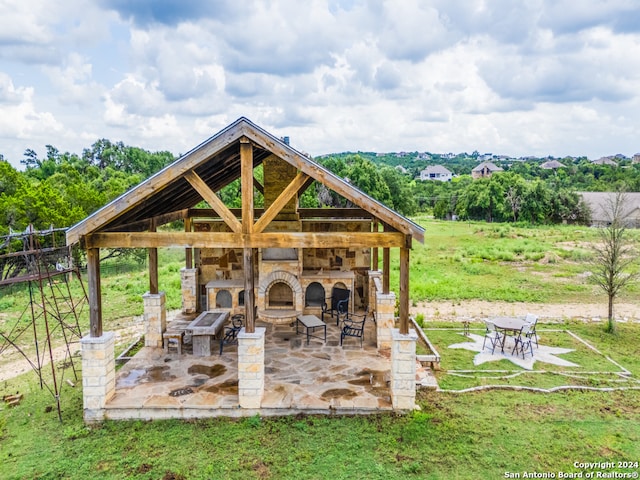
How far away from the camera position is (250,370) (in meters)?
7.47

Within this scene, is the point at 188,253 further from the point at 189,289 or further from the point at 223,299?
the point at 223,299

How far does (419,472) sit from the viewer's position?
6.04 metres

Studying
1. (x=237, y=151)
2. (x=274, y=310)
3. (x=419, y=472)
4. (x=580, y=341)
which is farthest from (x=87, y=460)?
(x=580, y=341)

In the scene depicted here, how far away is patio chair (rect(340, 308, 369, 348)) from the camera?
10.5 meters

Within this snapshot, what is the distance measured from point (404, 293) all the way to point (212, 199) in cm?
363

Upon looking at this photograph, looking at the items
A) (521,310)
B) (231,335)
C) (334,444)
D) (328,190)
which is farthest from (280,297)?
(328,190)

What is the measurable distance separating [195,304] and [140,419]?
5.93 metres

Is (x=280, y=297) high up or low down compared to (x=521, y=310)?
up

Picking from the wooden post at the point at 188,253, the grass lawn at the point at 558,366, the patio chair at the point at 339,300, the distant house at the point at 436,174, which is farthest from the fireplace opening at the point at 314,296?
the distant house at the point at 436,174

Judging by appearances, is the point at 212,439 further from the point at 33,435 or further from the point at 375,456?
the point at 33,435

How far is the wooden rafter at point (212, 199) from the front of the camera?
282 inches

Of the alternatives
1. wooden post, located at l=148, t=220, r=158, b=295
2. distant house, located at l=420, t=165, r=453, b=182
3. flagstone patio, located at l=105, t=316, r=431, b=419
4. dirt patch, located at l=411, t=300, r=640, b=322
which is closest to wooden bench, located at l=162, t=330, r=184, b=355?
flagstone patio, located at l=105, t=316, r=431, b=419

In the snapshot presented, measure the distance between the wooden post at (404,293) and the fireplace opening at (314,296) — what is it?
5.25 m

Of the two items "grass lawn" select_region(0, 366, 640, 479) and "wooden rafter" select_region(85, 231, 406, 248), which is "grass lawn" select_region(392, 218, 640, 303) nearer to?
"grass lawn" select_region(0, 366, 640, 479)
